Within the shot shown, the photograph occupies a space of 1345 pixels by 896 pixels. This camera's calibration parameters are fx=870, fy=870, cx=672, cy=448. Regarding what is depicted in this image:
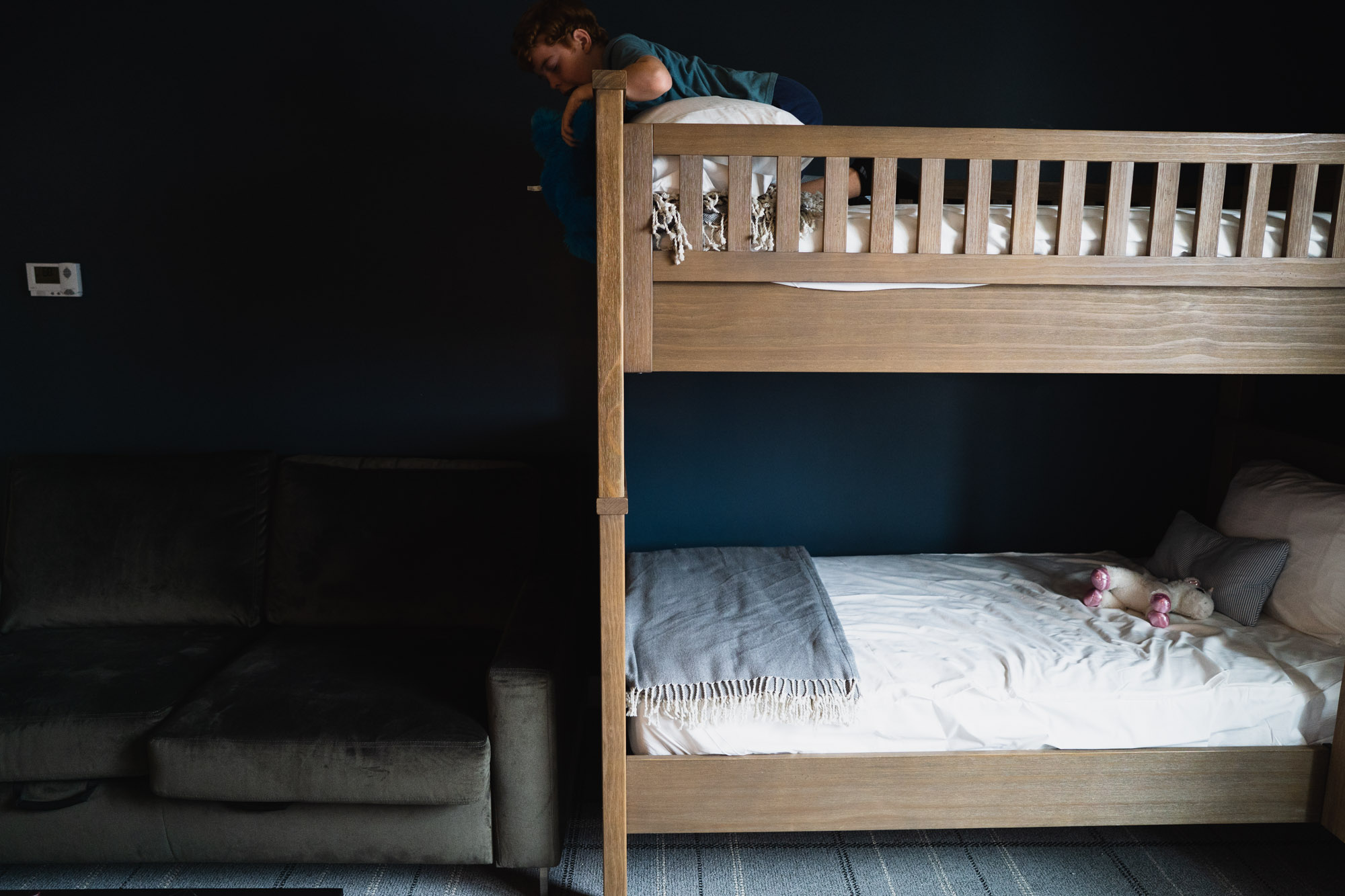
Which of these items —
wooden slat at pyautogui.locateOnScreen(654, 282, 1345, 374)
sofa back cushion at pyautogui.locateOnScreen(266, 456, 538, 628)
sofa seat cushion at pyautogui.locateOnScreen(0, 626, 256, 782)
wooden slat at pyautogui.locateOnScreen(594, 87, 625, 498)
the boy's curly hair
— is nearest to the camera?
wooden slat at pyautogui.locateOnScreen(594, 87, 625, 498)

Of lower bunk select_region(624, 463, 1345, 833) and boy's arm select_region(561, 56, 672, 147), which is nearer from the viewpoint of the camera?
boy's arm select_region(561, 56, 672, 147)

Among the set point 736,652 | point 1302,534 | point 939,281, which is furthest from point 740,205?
point 1302,534

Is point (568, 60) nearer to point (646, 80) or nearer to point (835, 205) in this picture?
point (646, 80)

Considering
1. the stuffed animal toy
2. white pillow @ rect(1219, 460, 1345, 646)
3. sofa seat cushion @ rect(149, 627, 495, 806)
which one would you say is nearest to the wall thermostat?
sofa seat cushion @ rect(149, 627, 495, 806)

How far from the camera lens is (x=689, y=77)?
1.76m

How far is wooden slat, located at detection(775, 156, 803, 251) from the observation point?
5.03ft

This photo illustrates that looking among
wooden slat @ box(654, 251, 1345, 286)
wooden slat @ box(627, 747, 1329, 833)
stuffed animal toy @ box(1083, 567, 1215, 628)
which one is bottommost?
wooden slat @ box(627, 747, 1329, 833)

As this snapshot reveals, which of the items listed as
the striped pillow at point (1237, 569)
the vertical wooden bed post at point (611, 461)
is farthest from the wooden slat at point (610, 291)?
the striped pillow at point (1237, 569)

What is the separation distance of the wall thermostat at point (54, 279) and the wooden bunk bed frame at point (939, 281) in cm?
195

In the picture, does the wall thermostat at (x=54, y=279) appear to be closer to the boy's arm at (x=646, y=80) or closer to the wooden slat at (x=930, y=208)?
the boy's arm at (x=646, y=80)

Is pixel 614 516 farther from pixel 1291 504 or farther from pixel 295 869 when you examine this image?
pixel 1291 504

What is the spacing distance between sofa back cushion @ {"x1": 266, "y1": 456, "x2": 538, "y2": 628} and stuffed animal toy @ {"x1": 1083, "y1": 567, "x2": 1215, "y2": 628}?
4.87ft

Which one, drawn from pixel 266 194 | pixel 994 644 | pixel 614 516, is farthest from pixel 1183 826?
pixel 266 194

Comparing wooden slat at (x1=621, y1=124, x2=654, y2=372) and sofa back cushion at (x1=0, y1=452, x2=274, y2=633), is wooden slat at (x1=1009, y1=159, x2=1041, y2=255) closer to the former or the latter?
wooden slat at (x1=621, y1=124, x2=654, y2=372)
